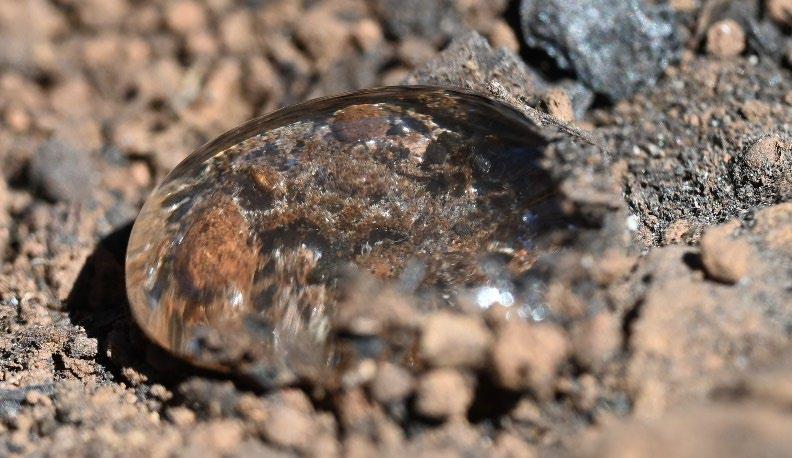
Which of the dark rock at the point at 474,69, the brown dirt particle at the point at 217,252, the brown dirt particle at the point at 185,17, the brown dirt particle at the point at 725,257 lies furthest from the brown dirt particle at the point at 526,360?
the brown dirt particle at the point at 185,17

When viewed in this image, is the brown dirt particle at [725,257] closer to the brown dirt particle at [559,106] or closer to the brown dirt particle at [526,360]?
the brown dirt particle at [526,360]

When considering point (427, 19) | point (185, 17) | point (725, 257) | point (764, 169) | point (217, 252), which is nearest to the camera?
point (725, 257)

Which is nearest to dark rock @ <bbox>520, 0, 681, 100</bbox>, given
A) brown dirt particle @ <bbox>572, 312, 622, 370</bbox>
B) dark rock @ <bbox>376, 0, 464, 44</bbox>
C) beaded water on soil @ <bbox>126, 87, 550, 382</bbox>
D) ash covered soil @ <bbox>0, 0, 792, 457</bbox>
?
ash covered soil @ <bbox>0, 0, 792, 457</bbox>

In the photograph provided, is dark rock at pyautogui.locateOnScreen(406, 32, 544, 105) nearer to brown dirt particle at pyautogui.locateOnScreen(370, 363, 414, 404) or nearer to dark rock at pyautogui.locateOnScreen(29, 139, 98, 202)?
brown dirt particle at pyautogui.locateOnScreen(370, 363, 414, 404)

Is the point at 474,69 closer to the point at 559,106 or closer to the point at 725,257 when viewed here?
the point at 559,106

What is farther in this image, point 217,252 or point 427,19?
point 427,19

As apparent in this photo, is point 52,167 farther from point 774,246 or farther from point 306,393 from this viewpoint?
point 774,246

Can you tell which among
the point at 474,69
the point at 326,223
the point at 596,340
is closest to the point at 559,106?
the point at 474,69
